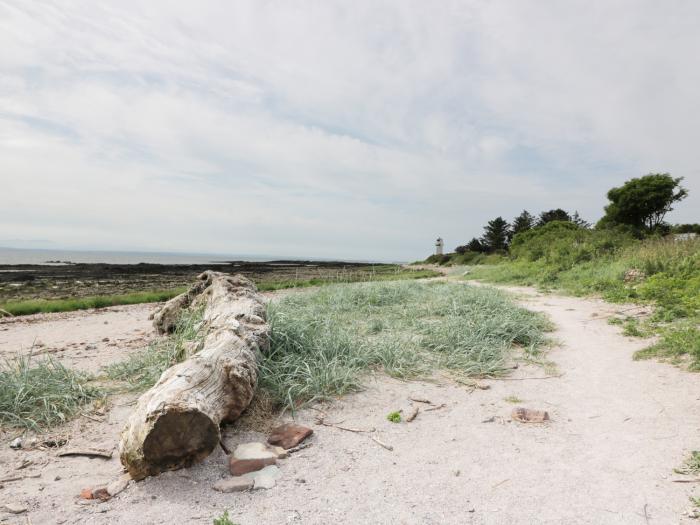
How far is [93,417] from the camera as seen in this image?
3576 mm

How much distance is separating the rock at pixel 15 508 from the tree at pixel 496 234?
40898 millimetres

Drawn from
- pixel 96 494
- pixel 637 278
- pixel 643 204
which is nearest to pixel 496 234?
pixel 643 204

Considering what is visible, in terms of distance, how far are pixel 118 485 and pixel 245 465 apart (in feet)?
2.39

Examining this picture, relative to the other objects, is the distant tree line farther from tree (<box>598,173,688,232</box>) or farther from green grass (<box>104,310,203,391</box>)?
green grass (<box>104,310,203,391</box>)

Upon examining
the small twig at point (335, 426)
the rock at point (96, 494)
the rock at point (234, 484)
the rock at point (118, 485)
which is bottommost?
the rock at point (96, 494)

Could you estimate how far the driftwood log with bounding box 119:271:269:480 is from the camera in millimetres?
2594

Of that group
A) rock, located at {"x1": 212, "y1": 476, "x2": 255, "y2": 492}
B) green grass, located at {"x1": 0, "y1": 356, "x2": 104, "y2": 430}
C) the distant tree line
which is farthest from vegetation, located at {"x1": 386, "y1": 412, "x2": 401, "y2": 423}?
the distant tree line

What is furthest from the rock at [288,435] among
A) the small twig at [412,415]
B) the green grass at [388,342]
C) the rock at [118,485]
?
the rock at [118,485]

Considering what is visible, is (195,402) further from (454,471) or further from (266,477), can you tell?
(454,471)

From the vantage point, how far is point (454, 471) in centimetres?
273

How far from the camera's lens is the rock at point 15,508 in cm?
233

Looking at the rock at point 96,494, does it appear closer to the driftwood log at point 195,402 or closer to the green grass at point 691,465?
the driftwood log at point 195,402

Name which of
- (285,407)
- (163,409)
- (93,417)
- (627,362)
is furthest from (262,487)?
(627,362)

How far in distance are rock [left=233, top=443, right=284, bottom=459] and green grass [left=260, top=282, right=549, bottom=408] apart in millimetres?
648
